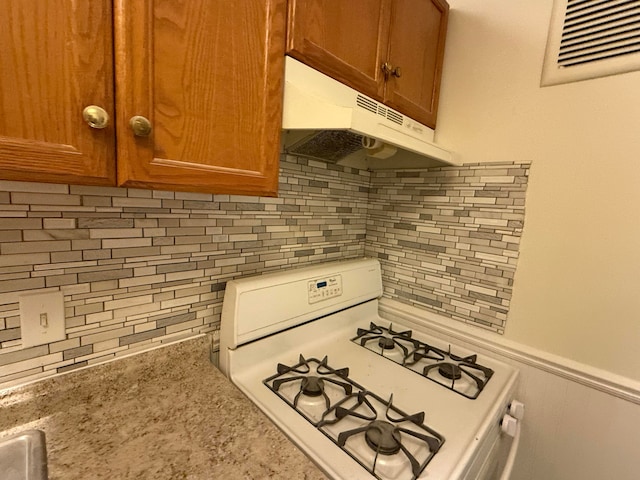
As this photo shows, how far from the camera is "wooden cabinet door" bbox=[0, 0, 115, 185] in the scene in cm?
40

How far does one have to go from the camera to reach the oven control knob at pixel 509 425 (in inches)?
→ 34.7

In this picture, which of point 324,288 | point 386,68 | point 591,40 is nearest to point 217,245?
point 324,288

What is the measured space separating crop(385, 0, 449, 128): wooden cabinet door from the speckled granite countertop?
1.00m

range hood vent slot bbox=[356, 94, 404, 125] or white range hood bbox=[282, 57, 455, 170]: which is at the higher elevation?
range hood vent slot bbox=[356, 94, 404, 125]

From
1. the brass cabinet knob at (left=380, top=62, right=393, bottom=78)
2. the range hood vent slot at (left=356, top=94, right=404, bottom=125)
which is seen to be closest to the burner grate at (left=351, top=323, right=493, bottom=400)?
the range hood vent slot at (left=356, top=94, right=404, bottom=125)

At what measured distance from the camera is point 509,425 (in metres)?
0.89

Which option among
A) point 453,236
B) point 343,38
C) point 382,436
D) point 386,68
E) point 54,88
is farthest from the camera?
point 453,236

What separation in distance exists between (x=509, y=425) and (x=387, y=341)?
43 cm

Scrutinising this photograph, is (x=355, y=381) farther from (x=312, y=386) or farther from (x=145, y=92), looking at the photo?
(x=145, y=92)

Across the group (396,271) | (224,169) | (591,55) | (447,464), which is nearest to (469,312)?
(396,271)

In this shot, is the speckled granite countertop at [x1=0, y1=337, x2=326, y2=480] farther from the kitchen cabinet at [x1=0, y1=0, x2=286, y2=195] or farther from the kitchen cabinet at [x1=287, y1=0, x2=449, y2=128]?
the kitchen cabinet at [x1=287, y1=0, x2=449, y2=128]

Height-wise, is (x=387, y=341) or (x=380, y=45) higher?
(x=380, y=45)

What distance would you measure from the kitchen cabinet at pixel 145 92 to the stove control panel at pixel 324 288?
1.69 ft

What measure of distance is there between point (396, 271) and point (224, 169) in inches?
39.9
